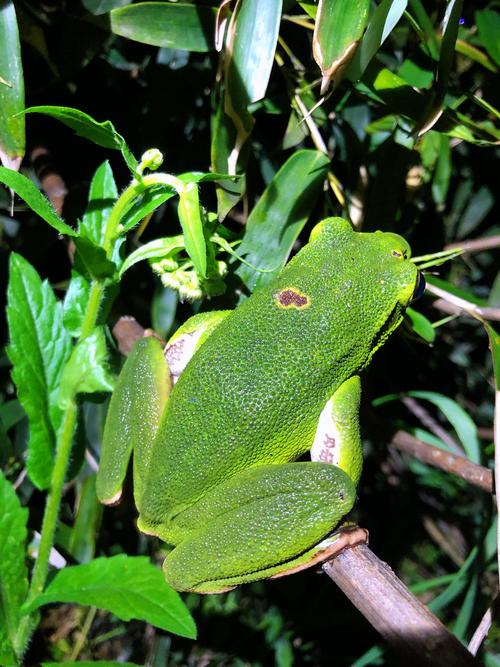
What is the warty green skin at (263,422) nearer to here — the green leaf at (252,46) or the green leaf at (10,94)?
the green leaf at (252,46)

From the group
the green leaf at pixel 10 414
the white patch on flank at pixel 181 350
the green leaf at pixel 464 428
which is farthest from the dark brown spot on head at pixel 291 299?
the green leaf at pixel 10 414

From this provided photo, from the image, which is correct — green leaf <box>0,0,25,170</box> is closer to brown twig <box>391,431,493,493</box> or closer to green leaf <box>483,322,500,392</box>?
green leaf <box>483,322,500,392</box>

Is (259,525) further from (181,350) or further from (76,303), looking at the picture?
(76,303)

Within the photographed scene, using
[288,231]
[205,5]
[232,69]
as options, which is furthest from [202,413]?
[205,5]

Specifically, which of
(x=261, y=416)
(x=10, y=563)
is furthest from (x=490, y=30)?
(x=10, y=563)

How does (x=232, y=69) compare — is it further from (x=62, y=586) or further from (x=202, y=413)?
(x=62, y=586)

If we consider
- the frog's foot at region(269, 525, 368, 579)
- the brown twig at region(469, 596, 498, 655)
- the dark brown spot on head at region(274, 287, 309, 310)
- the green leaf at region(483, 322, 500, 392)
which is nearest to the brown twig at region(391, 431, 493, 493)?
the green leaf at region(483, 322, 500, 392)
